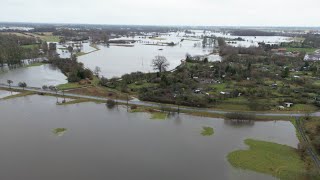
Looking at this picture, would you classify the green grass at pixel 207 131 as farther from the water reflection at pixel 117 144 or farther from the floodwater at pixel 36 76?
the floodwater at pixel 36 76

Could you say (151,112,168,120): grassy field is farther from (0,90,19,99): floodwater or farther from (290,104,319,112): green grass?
(0,90,19,99): floodwater

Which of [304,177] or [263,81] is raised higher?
[263,81]

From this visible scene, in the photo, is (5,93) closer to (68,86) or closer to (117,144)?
(68,86)

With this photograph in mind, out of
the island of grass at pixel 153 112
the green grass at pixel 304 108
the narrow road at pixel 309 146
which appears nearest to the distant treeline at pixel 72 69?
the island of grass at pixel 153 112

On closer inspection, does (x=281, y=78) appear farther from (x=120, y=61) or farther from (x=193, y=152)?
(x=120, y=61)

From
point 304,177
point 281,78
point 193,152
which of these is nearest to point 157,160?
point 193,152

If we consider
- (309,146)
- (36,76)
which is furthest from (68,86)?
(309,146)
